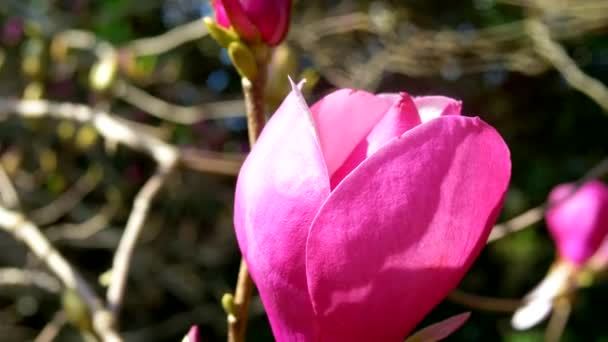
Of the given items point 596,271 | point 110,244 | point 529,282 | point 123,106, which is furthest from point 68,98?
point 529,282

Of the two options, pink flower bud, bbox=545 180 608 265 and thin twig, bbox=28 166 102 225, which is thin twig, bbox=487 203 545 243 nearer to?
pink flower bud, bbox=545 180 608 265

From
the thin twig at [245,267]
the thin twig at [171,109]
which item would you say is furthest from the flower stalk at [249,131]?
the thin twig at [171,109]

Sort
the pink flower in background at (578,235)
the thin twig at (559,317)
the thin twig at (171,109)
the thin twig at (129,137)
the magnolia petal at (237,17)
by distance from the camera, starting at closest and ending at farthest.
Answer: the magnolia petal at (237,17) < the thin twig at (129,137) < the thin twig at (559,317) < the pink flower in background at (578,235) < the thin twig at (171,109)

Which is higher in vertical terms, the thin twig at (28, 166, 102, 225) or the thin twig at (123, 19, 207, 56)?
the thin twig at (123, 19, 207, 56)

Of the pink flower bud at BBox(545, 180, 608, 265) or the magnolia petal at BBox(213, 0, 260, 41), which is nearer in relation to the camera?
the magnolia petal at BBox(213, 0, 260, 41)

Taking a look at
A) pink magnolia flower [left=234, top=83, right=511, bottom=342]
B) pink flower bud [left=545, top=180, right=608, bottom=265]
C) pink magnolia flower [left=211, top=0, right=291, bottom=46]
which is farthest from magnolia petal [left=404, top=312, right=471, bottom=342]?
pink flower bud [left=545, top=180, right=608, bottom=265]

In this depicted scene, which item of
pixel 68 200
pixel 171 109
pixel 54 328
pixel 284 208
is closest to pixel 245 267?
pixel 284 208

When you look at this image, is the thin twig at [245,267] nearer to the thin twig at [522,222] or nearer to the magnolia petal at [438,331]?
the magnolia petal at [438,331]
